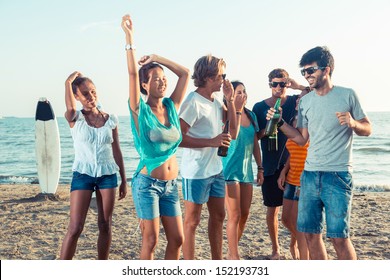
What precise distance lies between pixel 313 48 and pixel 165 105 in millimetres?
1131

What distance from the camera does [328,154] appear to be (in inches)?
125

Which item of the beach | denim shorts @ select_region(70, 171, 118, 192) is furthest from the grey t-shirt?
the beach

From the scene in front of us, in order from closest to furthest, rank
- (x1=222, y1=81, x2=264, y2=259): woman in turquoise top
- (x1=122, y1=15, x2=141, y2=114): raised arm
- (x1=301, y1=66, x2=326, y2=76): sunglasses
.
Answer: (x1=122, y1=15, x2=141, y2=114): raised arm → (x1=301, y1=66, x2=326, y2=76): sunglasses → (x1=222, y1=81, x2=264, y2=259): woman in turquoise top

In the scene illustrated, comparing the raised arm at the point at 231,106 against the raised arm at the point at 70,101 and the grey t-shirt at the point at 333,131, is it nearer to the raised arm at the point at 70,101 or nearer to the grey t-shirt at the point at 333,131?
the grey t-shirt at the point at 333,131

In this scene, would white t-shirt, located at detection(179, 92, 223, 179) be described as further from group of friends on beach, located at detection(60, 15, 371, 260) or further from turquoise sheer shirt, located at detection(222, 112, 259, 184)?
turquoise sheer shirt, located at detection(222, 112, 259, 184)

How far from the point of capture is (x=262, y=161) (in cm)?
435

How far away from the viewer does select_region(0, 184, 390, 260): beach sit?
16.7 ft

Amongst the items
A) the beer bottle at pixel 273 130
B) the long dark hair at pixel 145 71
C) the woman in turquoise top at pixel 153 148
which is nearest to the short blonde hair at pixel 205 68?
the woman in turquoise top at pixel 153 148

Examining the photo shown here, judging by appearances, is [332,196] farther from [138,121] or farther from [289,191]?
[138,121]

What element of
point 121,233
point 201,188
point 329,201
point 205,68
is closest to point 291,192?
point 329,201

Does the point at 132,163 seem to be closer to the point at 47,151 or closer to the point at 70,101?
the point at 47,151

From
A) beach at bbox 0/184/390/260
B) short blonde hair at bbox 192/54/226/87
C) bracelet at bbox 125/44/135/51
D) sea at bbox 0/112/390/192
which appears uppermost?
bracelet at bbox 125/44/135/51

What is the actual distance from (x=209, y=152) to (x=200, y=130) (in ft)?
0.61

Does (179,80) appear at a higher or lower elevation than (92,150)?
higher
